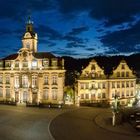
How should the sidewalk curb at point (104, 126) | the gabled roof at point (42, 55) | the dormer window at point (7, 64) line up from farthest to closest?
1. the dormer window at point (7, 64)
2. the gabled roof at point (42, 55)
3. the sidewalk curb at point (104, 126)

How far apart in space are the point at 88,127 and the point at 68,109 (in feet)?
61.6

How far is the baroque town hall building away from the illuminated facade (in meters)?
4.08

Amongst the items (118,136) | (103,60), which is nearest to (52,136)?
(118,136)

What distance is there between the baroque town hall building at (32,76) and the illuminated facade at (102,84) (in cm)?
408

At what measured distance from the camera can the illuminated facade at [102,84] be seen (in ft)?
223

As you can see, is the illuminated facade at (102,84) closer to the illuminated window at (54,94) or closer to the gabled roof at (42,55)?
the illuminated window at (54,94)

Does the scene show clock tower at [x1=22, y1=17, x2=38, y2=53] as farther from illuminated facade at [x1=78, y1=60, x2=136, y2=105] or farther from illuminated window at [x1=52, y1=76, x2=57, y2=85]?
illuminated facade at [x1=78, y1=60, x2=136, y2=105]

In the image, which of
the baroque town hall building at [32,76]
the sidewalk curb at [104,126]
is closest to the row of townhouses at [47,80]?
the baroque town hall building at [32,76]

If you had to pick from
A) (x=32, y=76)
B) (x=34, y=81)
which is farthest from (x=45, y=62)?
(x=34, y=81)

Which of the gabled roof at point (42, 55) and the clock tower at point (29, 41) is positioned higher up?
the clock tower at point (29, 41)

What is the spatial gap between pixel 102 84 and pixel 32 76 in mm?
12801

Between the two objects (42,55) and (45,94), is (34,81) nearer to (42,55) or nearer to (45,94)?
(45,94)

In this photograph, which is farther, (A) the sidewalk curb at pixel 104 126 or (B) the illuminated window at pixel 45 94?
(B) the illuminated window at pixel 45 94

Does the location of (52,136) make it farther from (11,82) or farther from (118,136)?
(11,82)
